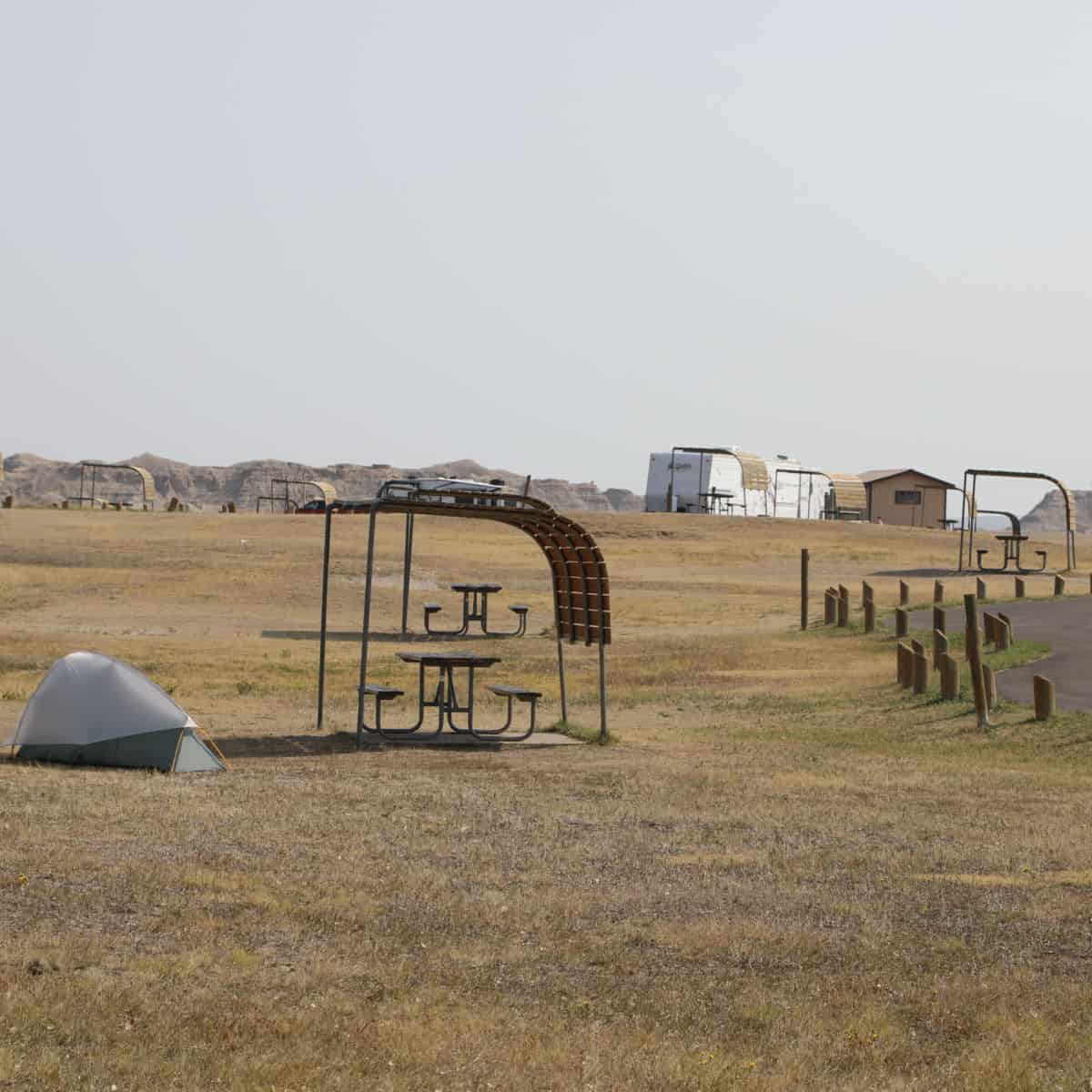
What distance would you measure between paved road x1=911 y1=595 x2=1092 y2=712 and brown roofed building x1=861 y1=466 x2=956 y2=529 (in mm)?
46193

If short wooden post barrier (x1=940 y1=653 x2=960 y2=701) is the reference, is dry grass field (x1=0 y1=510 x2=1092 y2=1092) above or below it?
below

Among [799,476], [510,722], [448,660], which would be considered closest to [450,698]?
[510,722]

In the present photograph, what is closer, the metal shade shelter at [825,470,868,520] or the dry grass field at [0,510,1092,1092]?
the dry grass field at [0,510,1092,1092]

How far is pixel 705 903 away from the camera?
27.3 feet

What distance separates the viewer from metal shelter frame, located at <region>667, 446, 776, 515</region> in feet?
235

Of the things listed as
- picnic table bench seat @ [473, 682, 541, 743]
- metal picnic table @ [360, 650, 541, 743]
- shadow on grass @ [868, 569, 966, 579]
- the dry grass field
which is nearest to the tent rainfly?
the dry grass field

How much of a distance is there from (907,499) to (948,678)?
62.7 metres

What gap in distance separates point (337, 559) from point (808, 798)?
2976 centimetres

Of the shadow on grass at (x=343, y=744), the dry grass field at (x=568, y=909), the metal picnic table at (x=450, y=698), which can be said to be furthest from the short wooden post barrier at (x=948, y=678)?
the metal picnic table at (x=450, y=698)

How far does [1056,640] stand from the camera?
2458 cm

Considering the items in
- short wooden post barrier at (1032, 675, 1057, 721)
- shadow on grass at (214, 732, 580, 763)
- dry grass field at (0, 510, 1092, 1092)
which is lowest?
shadow on grass at (214, 732, 580, 763)

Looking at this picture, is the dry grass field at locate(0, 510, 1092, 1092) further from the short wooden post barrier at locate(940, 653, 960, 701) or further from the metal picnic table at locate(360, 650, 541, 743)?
the metal picnic table at locate(360, 650, 541, 743)

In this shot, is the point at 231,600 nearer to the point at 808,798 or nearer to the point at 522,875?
the point at 808,798

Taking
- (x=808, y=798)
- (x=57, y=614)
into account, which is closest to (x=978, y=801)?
(x=808, y=798)
